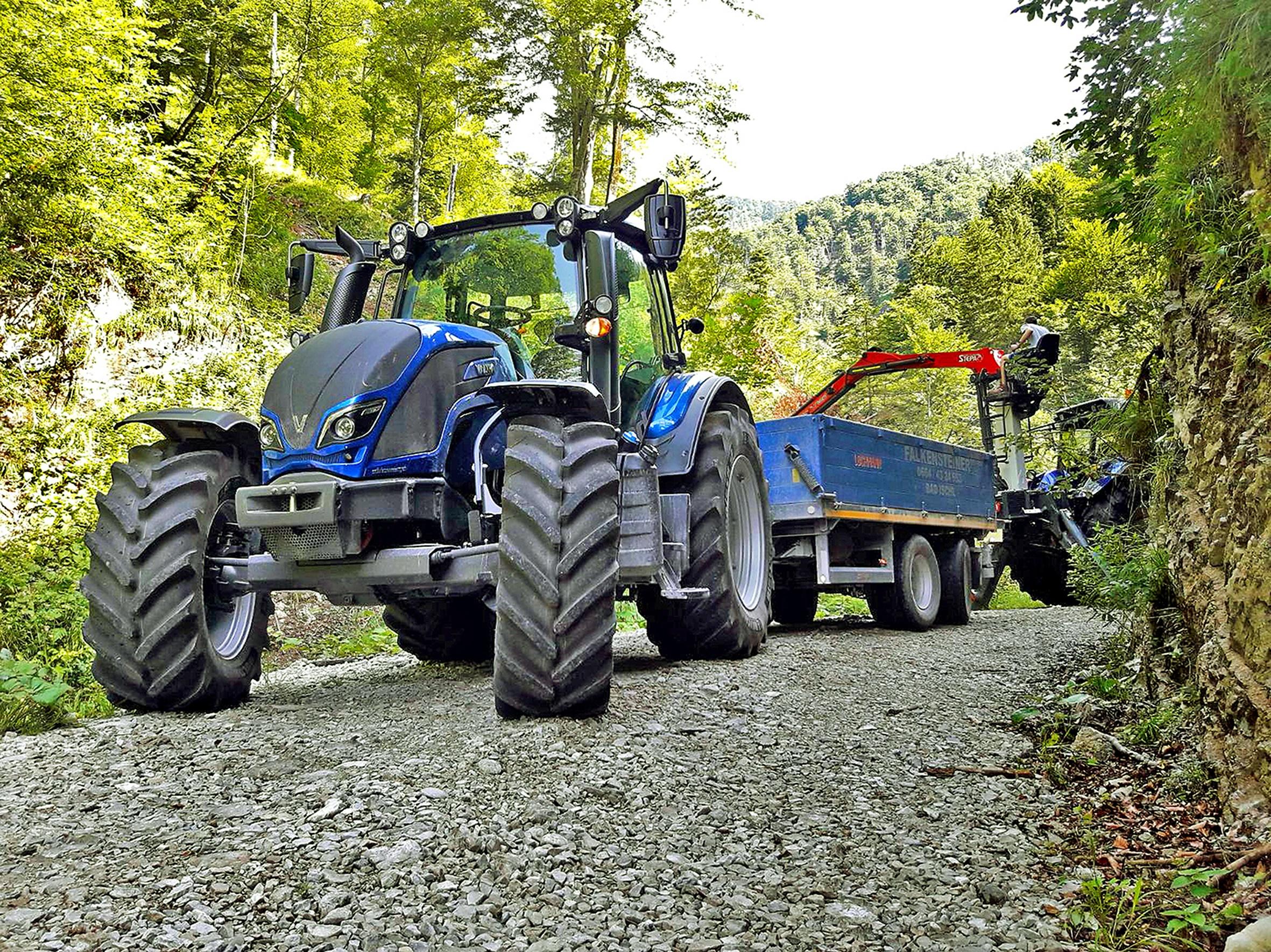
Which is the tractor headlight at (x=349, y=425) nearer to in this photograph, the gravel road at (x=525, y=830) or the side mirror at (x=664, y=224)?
the gravel road at (x=525, y=830)

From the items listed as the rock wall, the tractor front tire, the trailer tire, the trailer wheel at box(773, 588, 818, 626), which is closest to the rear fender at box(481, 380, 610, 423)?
the rock wall

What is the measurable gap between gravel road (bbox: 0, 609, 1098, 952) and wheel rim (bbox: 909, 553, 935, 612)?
5.09m

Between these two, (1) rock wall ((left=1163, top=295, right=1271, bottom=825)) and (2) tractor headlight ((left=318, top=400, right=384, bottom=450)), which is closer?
(1) rock wall ((left=1163, top=295, right=1271, bottom=825))

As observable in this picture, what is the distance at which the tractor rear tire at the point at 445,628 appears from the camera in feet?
20.7

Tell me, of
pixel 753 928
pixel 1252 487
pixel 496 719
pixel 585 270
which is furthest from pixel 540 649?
pixel 1252 487

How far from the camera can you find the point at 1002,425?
12.8m

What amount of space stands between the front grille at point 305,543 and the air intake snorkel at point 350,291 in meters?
1.59

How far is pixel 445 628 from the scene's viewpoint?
21.2ft

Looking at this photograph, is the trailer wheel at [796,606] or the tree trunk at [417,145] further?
the tree trunk at [417,145]

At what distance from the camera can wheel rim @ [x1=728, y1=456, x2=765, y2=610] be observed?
664 cm

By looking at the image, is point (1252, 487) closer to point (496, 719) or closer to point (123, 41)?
point (496, 719)

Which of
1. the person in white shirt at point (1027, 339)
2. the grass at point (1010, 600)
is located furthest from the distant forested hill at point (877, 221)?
the person in white shirt at point (1027, 339)

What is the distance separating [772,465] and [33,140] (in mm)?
7771

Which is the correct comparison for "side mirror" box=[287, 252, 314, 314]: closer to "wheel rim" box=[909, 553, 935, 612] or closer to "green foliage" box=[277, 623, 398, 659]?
"green foliage" box=[277, 623, 398, 659]
